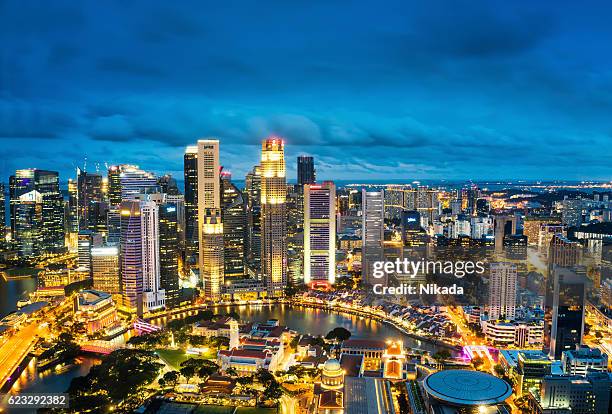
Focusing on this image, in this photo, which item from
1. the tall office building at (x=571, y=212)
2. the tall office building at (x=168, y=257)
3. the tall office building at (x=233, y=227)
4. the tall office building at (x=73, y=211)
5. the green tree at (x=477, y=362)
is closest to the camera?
the green tree at (x=477, y=362)

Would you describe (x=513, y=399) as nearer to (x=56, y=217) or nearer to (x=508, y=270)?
(x=508, y=270)

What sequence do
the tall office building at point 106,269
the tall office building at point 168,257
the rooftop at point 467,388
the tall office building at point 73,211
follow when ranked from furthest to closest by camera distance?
the tall office building at point 73,211 → the tall office building at point 106,269 → the tall office building at point 168,257 → the rooftop at point 467,388

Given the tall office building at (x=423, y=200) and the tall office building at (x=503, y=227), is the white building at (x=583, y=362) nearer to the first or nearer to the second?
the tall office building at (x=503, y=227)

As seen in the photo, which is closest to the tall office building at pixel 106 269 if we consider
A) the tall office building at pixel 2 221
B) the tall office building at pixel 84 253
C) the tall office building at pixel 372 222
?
the tall office building at pixel 84 253

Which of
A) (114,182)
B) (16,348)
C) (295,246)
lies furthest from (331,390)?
(114,182)

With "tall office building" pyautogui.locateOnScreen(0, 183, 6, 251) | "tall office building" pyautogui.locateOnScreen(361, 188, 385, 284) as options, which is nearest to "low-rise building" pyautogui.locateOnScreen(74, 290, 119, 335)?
"tall office building" pyautogui.locateOnScreen(361, 188, 385, 284)

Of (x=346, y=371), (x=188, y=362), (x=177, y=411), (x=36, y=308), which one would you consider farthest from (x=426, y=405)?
(x=36, y=308)
